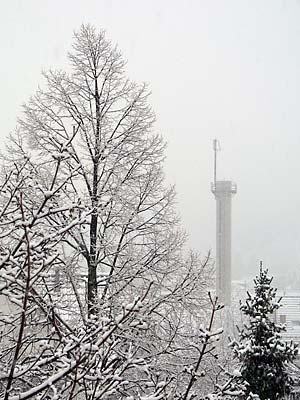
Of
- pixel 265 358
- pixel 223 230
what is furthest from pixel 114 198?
pixel 223 230

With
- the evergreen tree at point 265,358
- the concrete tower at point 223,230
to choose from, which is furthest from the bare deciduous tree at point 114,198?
the concrete tower at point 223,230

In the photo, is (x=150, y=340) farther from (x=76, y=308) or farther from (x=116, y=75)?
(x=116, y=75)

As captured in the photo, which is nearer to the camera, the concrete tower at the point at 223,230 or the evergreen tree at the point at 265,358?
the evergreen tree at the point at 265,358

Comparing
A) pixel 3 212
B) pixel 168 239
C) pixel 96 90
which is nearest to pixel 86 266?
pixel 168 239

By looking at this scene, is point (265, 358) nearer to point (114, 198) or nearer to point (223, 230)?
point (114, 198)

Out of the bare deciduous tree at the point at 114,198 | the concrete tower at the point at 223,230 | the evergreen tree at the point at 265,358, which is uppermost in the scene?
the concrete tower at the point at 223,230

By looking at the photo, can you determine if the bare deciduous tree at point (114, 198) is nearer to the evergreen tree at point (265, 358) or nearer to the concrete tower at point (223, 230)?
the evergreen tree at point (265, 358)

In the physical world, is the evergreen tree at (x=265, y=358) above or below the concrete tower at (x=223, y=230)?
below

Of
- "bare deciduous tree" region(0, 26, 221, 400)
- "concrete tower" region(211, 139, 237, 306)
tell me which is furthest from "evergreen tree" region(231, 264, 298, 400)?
"concrete tower" region(211, 139, 237, 306)

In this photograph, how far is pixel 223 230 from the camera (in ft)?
141

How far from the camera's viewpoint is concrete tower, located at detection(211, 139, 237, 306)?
40981 mm

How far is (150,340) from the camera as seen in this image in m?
7.64

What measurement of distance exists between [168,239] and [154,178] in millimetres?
890

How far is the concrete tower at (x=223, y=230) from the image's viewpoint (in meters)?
41.0
